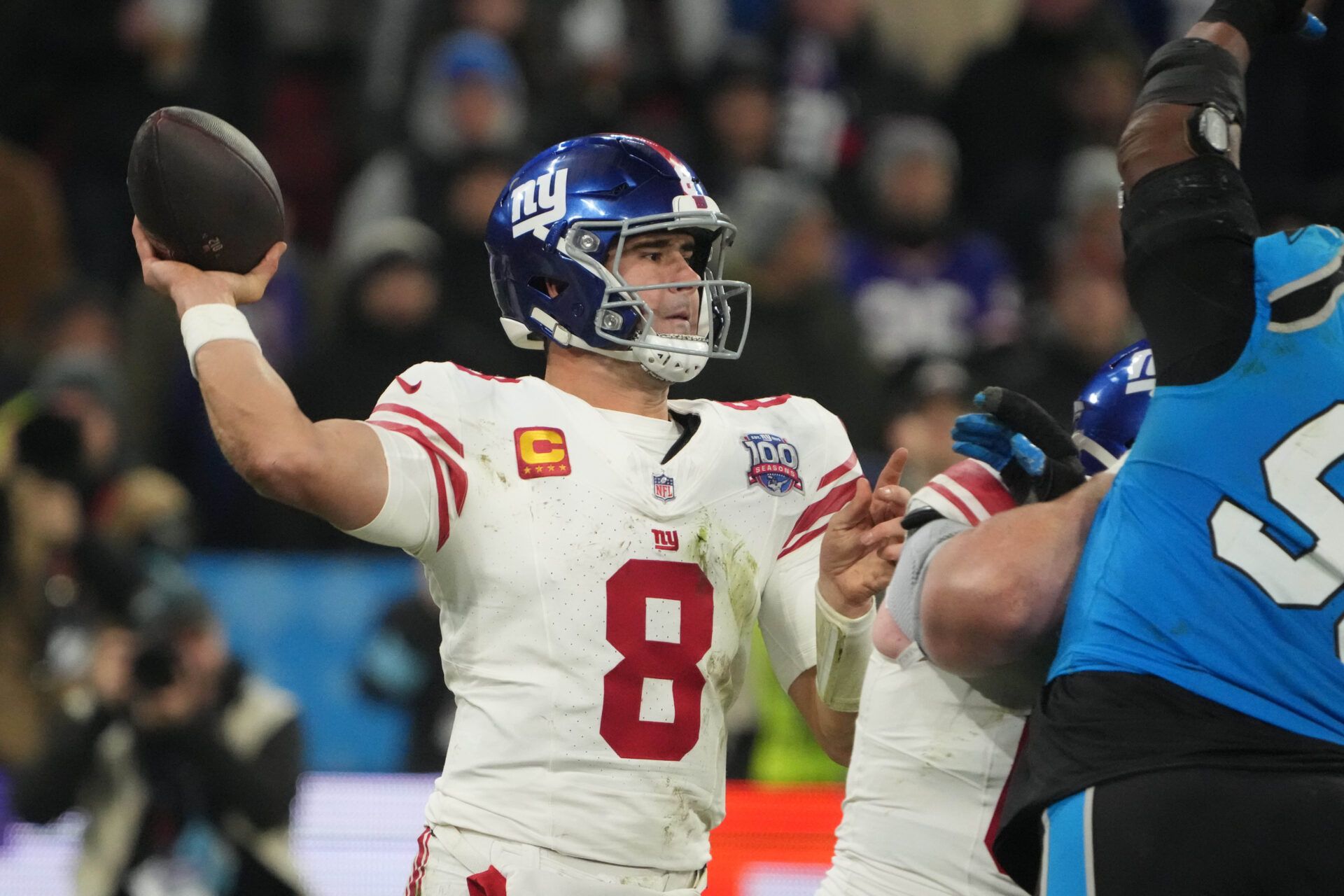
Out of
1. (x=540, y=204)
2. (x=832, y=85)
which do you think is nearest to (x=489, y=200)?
(x=832, y=85)

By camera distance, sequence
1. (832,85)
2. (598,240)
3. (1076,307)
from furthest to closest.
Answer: (832,85) < (1076,307) < (598,240)

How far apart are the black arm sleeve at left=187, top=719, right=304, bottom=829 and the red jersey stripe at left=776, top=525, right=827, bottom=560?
9.73 ft

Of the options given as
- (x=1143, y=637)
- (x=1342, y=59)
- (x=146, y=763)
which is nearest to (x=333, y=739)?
(x=146, y=763)

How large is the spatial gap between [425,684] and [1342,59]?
6383 millimetres

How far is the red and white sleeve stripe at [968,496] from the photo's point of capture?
10.6 feet


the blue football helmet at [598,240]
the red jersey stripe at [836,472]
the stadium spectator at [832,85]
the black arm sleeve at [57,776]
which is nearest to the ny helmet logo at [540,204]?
the blue football helmet at [598,240]

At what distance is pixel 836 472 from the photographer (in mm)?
3773

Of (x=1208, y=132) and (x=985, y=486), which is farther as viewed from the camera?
(x=985, y=486)

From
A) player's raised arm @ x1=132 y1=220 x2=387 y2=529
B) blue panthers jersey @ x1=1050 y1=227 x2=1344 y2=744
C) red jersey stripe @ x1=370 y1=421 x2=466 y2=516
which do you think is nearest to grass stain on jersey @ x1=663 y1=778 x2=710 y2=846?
red jersey stripe @ x1=370 y1=421 x2=466 y2=516

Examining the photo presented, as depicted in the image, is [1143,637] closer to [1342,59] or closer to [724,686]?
[724,686]

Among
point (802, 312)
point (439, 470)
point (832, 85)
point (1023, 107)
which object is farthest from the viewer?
point (1023, 107)

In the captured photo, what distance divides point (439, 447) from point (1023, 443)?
1.04m

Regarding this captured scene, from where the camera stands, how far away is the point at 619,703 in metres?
3.32

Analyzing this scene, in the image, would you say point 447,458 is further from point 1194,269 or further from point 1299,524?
point 1299,524
